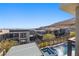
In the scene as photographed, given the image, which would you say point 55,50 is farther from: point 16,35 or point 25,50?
point 16,35

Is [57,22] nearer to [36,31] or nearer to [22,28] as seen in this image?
[36,31]

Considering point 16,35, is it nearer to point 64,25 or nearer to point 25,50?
point 25,50

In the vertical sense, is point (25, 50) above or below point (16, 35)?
below

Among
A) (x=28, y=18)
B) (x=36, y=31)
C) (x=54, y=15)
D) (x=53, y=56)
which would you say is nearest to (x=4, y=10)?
(x=28, y=18)

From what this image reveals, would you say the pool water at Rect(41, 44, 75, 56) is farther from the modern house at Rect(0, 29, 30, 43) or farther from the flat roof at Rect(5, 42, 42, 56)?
the modern house at Rect(0, 29, 30, 43)

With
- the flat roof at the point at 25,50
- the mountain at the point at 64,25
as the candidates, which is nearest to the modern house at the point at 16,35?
the flat roof at the point at 25,50

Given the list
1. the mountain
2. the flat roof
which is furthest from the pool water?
the mountain

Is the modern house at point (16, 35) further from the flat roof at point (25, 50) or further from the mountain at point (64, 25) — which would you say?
the mountain at point (64, 25)

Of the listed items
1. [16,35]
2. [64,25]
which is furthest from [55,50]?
[16,35]

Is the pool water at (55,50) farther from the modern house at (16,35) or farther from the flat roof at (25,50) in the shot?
the modern house at (16,35)

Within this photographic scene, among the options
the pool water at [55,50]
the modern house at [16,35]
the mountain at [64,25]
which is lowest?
A: the pool water at [55,50]

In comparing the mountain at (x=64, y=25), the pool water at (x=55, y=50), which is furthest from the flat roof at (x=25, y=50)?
the mountain at (x=64, y=25)

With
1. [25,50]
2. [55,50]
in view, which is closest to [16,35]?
[25,50]

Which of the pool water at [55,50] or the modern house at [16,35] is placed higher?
the modern house at [16,35]
